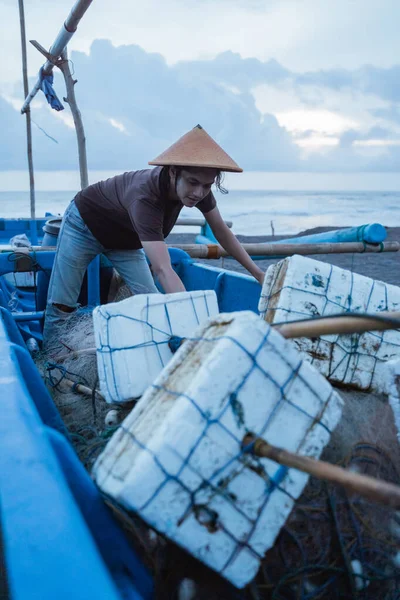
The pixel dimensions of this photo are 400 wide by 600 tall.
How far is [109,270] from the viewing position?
4.51 m

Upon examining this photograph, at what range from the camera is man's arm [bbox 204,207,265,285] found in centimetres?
326

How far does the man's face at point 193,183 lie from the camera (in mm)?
2619

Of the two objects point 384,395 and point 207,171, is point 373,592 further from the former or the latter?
point 207,171

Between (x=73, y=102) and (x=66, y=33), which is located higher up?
(x=66, y=33)

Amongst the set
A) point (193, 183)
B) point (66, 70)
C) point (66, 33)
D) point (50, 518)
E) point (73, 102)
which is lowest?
point (50, 518)

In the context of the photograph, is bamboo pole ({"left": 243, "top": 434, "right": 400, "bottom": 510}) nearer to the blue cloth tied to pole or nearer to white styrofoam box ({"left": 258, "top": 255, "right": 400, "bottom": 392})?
white styrofoam box ({"left": 258, "top": 255, "right": 400, "bottom": 392})

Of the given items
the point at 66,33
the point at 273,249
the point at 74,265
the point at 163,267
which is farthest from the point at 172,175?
the point at 66,33

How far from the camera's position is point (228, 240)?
3.41 metres

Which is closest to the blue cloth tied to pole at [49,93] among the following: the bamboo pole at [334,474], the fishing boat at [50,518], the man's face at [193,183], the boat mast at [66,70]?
the boat mast at [66,70]

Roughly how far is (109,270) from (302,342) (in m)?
2.67

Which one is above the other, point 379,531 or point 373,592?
point 379,531

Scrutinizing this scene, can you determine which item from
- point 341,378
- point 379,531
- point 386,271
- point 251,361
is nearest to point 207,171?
point 341,378

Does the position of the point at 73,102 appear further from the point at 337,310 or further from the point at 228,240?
the point at 337,310

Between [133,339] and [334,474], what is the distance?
120cm
